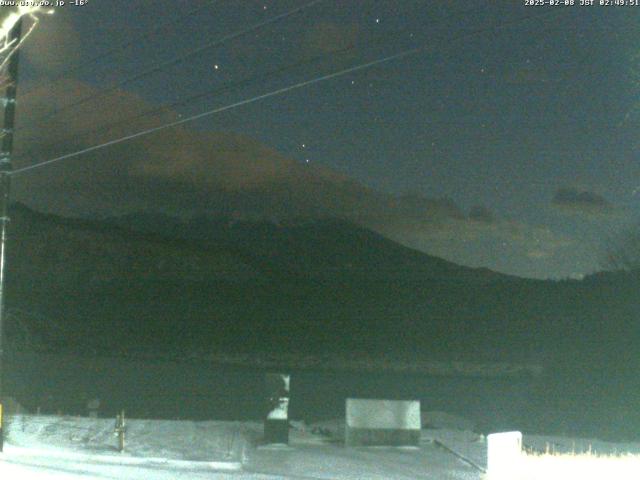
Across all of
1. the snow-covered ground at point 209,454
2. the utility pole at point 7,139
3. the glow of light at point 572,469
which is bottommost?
the snow-covered ground at point 209,454

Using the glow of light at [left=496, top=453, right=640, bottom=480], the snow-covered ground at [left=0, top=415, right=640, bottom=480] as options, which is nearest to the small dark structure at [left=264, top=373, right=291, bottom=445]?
the snow-covered ground at [left=0, top=415, right=640, bottom=480]

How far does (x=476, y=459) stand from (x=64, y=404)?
20.0m

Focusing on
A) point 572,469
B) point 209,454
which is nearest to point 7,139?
point 209,454

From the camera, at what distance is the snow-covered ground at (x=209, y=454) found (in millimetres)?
13734

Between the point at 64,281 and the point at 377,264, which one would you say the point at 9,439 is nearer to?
the point at 64,281

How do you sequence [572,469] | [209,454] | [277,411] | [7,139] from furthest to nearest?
1. [277,411]
2. [7,139]
3. [209,454]
4. [572,469]

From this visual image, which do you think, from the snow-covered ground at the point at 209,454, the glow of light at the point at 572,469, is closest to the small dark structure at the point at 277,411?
the snow-covered ground at the point at 209,454

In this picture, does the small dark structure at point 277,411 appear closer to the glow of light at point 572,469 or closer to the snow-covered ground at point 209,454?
the snow-covered ground at point 209,454

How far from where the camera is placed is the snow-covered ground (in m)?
13.7

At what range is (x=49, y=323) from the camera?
157ft

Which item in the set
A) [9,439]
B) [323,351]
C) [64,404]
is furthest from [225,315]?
[9,439]

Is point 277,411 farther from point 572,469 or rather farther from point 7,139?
point 7,139

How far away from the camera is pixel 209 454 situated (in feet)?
52.7

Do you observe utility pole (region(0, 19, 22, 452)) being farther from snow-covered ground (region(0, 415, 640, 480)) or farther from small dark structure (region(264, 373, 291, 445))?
small dark structure (region(264, 373, 291, 445))
